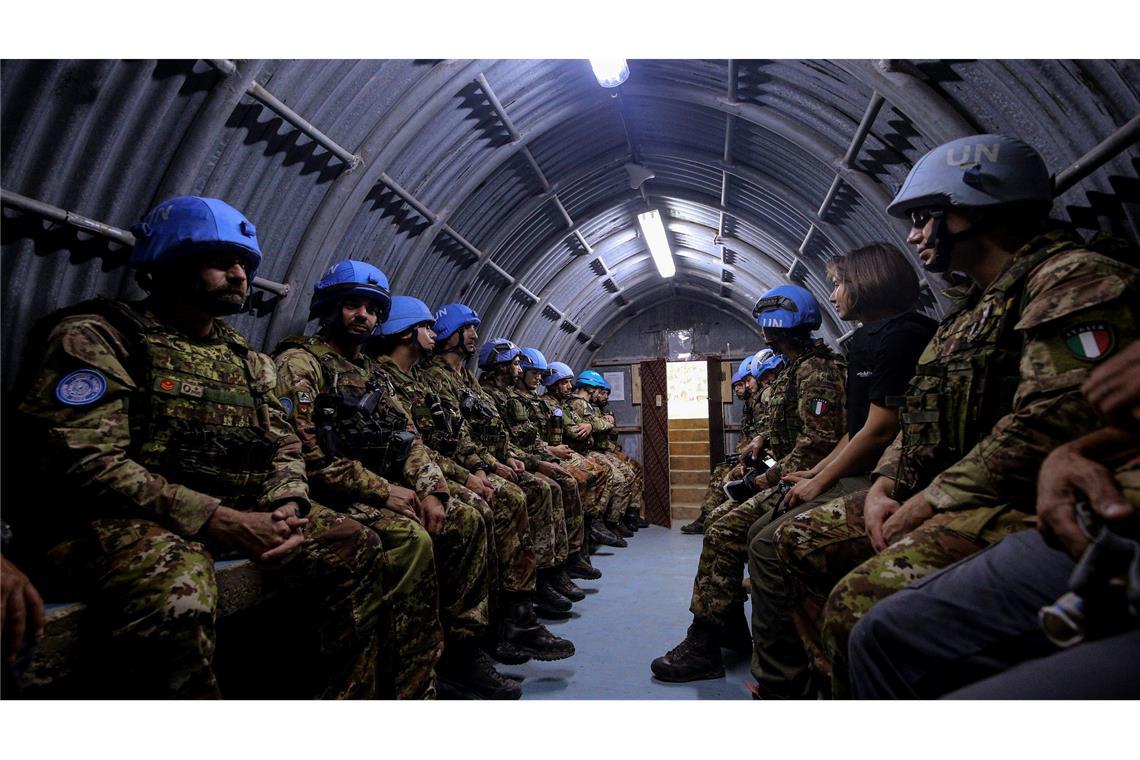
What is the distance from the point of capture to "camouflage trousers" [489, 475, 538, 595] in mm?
3861

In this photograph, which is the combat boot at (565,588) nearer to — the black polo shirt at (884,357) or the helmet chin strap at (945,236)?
the black polo shirt at (884,357)

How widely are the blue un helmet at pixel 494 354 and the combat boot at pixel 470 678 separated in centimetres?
367

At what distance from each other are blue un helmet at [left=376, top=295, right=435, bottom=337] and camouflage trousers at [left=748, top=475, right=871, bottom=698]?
262 centimetres

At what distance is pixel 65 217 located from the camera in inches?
89.1

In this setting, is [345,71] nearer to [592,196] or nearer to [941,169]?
[941,169]

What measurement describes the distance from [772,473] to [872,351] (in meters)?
1.40

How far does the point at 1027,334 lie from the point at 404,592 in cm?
227

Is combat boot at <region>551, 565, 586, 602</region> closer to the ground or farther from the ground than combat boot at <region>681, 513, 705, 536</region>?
farther from the ground

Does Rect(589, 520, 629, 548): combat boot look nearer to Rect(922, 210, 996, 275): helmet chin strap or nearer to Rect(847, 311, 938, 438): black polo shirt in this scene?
Rect(847, 311, 938, 438): black polo shirt

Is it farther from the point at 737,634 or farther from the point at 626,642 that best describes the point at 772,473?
the point at 626,642

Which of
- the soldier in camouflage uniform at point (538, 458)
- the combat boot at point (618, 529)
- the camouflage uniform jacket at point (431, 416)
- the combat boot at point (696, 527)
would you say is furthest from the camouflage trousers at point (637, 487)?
the camouflage uniform jacket at point (431, 416)

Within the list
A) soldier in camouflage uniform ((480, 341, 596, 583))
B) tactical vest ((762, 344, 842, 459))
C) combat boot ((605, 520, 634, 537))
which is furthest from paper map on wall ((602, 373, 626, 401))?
tactical vest ((762, 344, 842, 459))

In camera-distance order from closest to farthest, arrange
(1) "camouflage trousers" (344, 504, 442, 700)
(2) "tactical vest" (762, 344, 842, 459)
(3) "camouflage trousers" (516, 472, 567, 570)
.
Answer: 1. (1) "camouflage trousers" (344, 504, 442, 700)
2. (2) "tactical vest" (762, 344, 842, 459)
3. (3) "camouflage trousers" (516, 472, 567, 570)

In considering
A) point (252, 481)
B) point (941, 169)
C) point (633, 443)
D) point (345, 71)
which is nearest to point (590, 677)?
point (252, 481)
